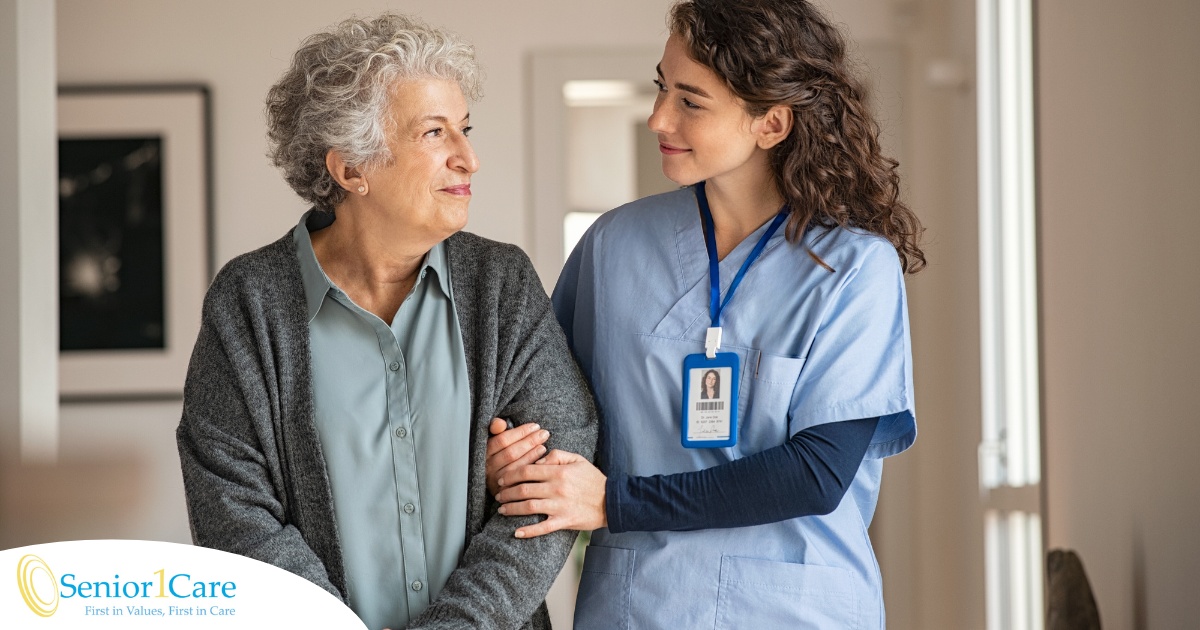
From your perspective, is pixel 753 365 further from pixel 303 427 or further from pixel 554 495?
pixel 303 427

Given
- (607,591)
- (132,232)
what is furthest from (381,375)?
(132,232)

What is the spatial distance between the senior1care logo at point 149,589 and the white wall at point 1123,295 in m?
1.29

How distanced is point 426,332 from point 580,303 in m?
0.31

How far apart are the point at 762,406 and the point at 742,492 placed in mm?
138

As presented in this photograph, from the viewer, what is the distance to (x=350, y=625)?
4.31 ft

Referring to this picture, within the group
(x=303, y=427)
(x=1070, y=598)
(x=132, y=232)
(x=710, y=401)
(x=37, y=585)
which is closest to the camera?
(x=37, y=585)

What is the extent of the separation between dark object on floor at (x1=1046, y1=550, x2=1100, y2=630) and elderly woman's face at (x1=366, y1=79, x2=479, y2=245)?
→ 136 cm

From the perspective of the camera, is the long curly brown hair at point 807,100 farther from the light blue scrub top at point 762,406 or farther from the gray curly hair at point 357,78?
the gray curly hair at point 357,78

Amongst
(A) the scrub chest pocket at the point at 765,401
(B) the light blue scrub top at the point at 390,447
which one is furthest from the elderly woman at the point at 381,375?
(A) the scrub chest pocket at the point at 765,401

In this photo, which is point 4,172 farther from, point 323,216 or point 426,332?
point 426,332

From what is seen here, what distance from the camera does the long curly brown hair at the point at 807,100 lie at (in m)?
1.61

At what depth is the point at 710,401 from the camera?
1614 mm

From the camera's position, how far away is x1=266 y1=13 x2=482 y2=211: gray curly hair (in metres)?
1.54

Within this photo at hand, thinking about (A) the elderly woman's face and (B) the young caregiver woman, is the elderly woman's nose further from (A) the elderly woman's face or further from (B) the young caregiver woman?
(B) the young caregiver woman
